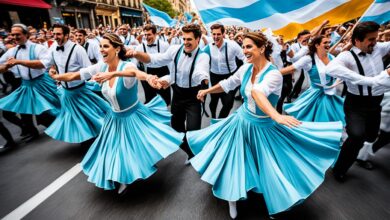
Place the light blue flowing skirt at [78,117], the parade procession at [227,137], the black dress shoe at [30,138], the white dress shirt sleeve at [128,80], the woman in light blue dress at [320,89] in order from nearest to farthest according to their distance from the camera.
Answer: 1. the parade procession at [227,137]
2. the white dress shirt sleeve at [128,80]
3. the woman in light blue dress at [320,89]
4. the light blue flowing skirt at [78,117]
5. the black dress shoe at [30,138]

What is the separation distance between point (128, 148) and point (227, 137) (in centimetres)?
117

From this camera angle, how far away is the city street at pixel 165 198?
2.75 metres

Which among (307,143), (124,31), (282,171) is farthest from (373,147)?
(124,31)

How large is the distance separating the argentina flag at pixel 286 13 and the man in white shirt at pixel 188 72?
0.55 metres

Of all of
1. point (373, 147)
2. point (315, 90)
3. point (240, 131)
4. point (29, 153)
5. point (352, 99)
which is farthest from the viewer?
point (29, 153)

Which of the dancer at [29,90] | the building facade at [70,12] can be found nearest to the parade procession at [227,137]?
the dancer at [29,90]

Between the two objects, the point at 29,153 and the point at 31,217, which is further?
the point at 29,153

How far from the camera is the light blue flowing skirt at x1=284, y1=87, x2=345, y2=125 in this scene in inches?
157

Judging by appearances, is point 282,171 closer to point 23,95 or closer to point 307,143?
point 307,143

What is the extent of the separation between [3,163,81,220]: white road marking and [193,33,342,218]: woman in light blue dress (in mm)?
2000

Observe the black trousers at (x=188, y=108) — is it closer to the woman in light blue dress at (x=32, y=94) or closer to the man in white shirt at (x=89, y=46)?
the woman in light blue dress at (x=32, y=94)

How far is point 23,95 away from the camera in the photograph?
489 cm

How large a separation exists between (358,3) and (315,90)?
1.51 m

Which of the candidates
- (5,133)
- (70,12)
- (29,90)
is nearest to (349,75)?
(29,90)
